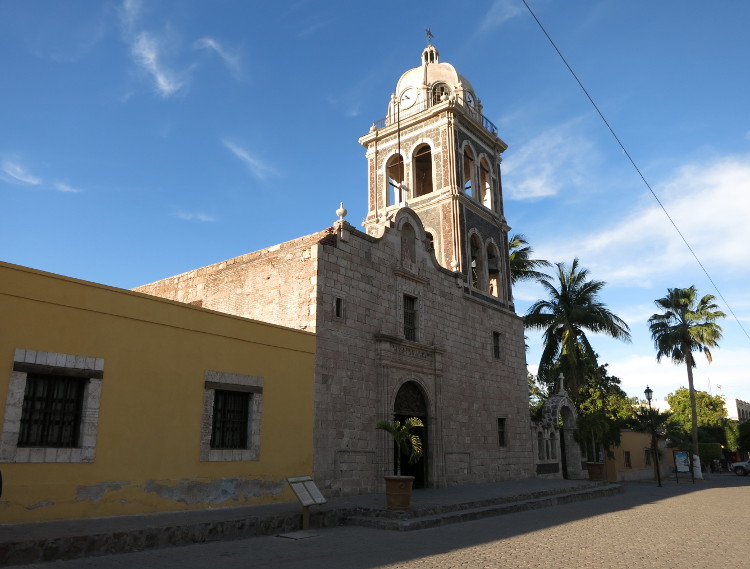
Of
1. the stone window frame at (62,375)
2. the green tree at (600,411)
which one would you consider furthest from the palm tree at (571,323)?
the stone window frame at (62,375)

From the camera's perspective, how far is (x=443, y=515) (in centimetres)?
1212

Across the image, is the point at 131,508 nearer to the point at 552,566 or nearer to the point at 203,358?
the point at 203,358

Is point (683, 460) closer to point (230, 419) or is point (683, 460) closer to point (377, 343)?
point (377, 343)

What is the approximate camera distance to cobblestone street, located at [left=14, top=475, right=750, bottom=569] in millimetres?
7703

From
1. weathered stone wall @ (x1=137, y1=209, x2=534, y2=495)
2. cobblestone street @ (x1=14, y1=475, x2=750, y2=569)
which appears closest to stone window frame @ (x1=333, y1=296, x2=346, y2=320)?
weathered stone wall @ (x1=137, y1=209, x2=534, y2=495)

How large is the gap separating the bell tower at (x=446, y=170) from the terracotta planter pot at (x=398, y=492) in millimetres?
11045

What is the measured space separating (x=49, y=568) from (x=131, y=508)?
10.2 ft

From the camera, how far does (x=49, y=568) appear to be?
714 cm

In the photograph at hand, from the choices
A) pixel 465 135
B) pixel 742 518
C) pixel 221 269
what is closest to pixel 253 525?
pixel 221 269

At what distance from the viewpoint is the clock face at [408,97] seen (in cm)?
2622

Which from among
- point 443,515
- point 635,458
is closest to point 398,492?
point 443,515

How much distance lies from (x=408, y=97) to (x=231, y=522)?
21.6 m

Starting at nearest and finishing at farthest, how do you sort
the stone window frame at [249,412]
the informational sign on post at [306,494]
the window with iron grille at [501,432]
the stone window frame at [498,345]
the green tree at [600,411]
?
the informational sign on post at [306,494] < the stone window frame at [249,412] < the window with iron grille at [501,432] < the stone window frame at [498,345] < the green tree at [600,411]

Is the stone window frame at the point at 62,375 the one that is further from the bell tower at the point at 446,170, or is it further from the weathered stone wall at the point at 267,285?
the bell tower at the point at 446,170
